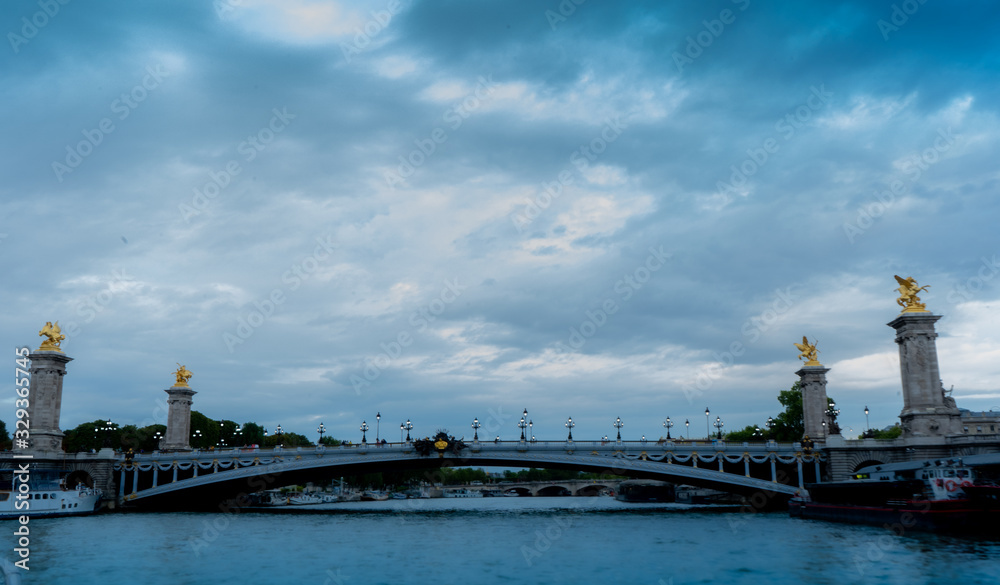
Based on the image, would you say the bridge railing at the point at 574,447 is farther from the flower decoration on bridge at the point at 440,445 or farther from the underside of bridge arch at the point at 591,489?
the underside of bridge arch at the point at 591,489

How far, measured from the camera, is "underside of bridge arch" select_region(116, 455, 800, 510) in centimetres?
7188

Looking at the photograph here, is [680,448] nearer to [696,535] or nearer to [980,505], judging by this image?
[696,535]

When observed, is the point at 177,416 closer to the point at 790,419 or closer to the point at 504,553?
the point at 504,553

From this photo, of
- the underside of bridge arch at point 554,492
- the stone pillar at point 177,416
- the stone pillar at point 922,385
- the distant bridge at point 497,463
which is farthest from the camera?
the underside of bridge arch at point 554,492

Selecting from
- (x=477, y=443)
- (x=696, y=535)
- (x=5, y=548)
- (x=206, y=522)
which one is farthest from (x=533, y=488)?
(x=5, y=548)

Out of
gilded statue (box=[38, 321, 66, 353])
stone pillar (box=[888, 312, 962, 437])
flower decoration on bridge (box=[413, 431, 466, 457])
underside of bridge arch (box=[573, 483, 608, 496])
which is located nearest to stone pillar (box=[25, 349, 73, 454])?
gilded statue (box=[38, 321, 66, 353])

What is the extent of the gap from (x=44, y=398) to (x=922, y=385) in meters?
80.0

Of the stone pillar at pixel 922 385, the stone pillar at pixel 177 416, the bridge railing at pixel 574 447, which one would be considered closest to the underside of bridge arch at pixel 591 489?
the stone pillar at pixel 177 416

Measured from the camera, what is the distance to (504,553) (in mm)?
43625

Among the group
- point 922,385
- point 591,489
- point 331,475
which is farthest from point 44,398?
point 591,489

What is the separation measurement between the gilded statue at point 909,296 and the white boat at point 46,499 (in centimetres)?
7187

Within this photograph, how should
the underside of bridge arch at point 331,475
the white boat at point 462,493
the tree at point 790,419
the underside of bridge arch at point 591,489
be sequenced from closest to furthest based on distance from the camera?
1. the underside of bridge arch at point 331,475
2. the tree at point 790,419
3. the underside of bridge arch at point 591,489
4. the white boat at point 462,493

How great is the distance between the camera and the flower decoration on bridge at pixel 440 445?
74.9 m

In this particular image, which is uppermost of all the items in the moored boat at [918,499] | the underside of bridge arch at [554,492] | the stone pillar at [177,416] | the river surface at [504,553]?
the stone pillar at [177,416]
